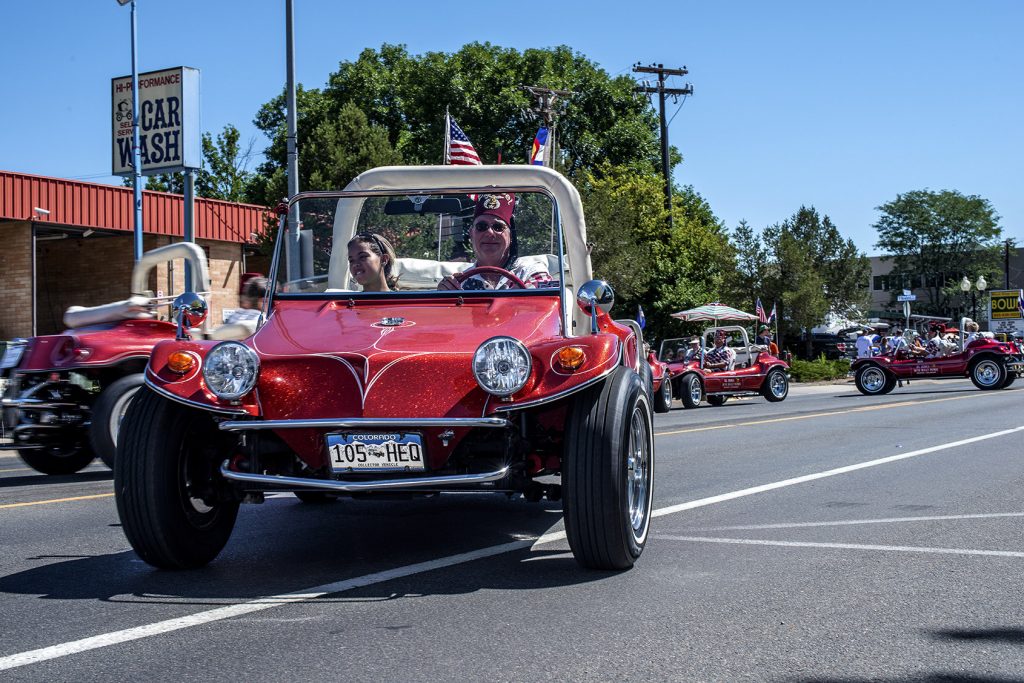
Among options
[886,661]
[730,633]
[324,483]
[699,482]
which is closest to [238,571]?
[324,483]

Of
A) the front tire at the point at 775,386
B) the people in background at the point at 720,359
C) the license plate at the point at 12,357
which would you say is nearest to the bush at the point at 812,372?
the front tire at the point at 775,386

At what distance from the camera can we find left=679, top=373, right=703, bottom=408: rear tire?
26.1 metres

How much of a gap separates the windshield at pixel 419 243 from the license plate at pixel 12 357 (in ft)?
14.7

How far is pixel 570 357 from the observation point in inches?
205

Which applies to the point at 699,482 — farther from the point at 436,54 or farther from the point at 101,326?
the point at 436,54

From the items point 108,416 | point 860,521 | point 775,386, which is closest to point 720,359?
point 775,386

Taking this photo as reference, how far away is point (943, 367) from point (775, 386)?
461 centimetres

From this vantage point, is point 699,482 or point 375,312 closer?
point 375,312

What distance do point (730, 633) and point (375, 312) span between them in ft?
8.82

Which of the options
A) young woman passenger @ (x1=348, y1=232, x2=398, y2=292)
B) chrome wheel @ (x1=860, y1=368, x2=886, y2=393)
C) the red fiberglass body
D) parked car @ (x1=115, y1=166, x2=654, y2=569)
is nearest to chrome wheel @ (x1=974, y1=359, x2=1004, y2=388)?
chrome wheel @ (x1=860, y1=368, x2=886, y2=393)

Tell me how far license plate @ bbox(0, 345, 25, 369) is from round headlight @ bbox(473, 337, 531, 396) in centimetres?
642

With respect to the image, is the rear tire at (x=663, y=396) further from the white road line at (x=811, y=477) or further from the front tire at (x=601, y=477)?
the front tire at (x=601, y=477)

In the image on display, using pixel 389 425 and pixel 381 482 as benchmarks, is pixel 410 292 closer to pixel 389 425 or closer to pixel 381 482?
pixel 389 425

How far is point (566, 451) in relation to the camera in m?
5.10
